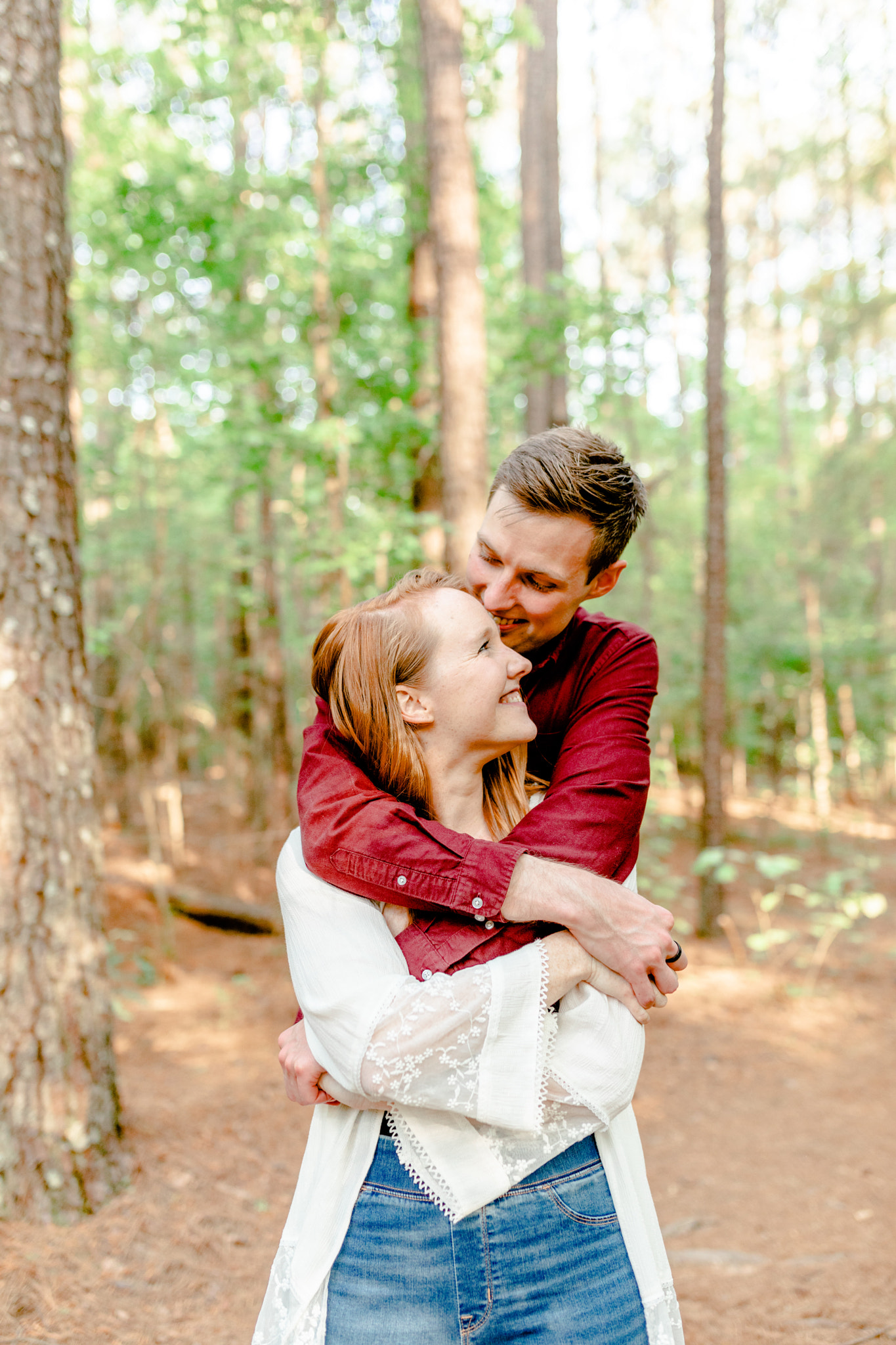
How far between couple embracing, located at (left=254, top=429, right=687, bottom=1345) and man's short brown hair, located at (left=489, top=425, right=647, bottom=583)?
0.30 metres

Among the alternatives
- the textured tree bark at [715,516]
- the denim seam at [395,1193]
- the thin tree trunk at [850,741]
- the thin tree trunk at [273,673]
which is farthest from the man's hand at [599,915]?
the thin tree trunk at [850,741]

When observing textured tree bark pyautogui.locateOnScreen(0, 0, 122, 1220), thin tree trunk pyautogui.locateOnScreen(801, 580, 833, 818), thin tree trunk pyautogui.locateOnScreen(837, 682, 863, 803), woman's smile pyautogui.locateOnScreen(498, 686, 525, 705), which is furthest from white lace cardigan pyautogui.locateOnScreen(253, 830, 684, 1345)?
thin tree trunk pyautogui.locateOnScreen(837, 682, 863, 803)

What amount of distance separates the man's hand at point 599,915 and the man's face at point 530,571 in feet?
1.76

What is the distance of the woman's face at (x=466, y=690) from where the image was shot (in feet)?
5.12

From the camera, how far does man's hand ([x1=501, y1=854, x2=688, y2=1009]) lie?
142cm

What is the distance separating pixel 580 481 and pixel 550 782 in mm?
614

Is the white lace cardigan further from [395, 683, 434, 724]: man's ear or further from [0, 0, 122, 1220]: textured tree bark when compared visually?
[0, 0, 122, 1220]: textured tree bark

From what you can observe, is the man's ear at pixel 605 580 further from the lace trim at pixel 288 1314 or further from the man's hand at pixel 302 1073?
the lace trim at pixel 288 1314

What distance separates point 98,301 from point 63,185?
603 centimetres

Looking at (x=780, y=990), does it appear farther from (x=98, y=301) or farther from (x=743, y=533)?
(x=743, y=533)

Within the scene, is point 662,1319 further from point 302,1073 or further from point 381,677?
point 381,677

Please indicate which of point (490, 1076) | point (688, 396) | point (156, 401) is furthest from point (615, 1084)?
point (688, 396)

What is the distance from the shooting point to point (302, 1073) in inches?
57.5

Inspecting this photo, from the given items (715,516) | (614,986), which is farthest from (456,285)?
(614,986)
